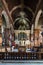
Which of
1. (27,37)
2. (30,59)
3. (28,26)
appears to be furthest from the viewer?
(28,26)

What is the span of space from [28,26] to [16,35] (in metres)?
2.78

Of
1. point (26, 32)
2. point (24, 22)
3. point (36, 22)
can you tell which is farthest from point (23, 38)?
point (36, 22)

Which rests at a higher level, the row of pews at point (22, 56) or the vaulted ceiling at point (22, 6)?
the vaulted ceiling at point (22, 6)

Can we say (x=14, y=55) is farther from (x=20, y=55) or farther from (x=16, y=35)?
(x=16, y=35)

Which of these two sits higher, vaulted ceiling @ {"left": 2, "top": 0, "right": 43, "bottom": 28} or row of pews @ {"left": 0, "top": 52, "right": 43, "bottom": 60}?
vaulted ceiling @ {"left": 2, "top": 0, "right": 43, "bottom": 28}

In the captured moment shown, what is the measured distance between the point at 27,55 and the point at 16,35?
25.6 metres

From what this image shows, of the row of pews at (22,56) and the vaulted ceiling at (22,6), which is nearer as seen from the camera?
the row of pews at (22,56)

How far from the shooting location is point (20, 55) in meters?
10.3

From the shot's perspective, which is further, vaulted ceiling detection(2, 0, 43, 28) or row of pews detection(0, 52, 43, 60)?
vaulted ceiling detection(2, 0, 43, 28)

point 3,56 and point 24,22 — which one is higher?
point 24,22

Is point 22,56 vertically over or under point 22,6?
under

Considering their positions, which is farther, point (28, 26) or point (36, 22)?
point (28, 26)

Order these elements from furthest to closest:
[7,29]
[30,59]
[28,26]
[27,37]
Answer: [28,26] < [27,37] < [7,29] < [30,59]

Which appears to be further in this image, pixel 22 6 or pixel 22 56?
pixel 22 6
